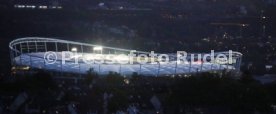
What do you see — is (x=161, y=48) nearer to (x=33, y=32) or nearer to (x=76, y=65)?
(x=33, y=32)

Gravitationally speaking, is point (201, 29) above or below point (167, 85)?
above

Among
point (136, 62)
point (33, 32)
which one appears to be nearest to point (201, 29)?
point (33, 32)

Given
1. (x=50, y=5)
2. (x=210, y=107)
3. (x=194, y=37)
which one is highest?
(x=50, y=5)

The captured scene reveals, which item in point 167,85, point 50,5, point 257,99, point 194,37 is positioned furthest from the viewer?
point 50,5

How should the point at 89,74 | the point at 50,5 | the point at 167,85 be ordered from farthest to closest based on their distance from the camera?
the point at 50,5 → the point at 89,74 → the point at 167,85

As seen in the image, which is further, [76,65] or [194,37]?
[194,37]
